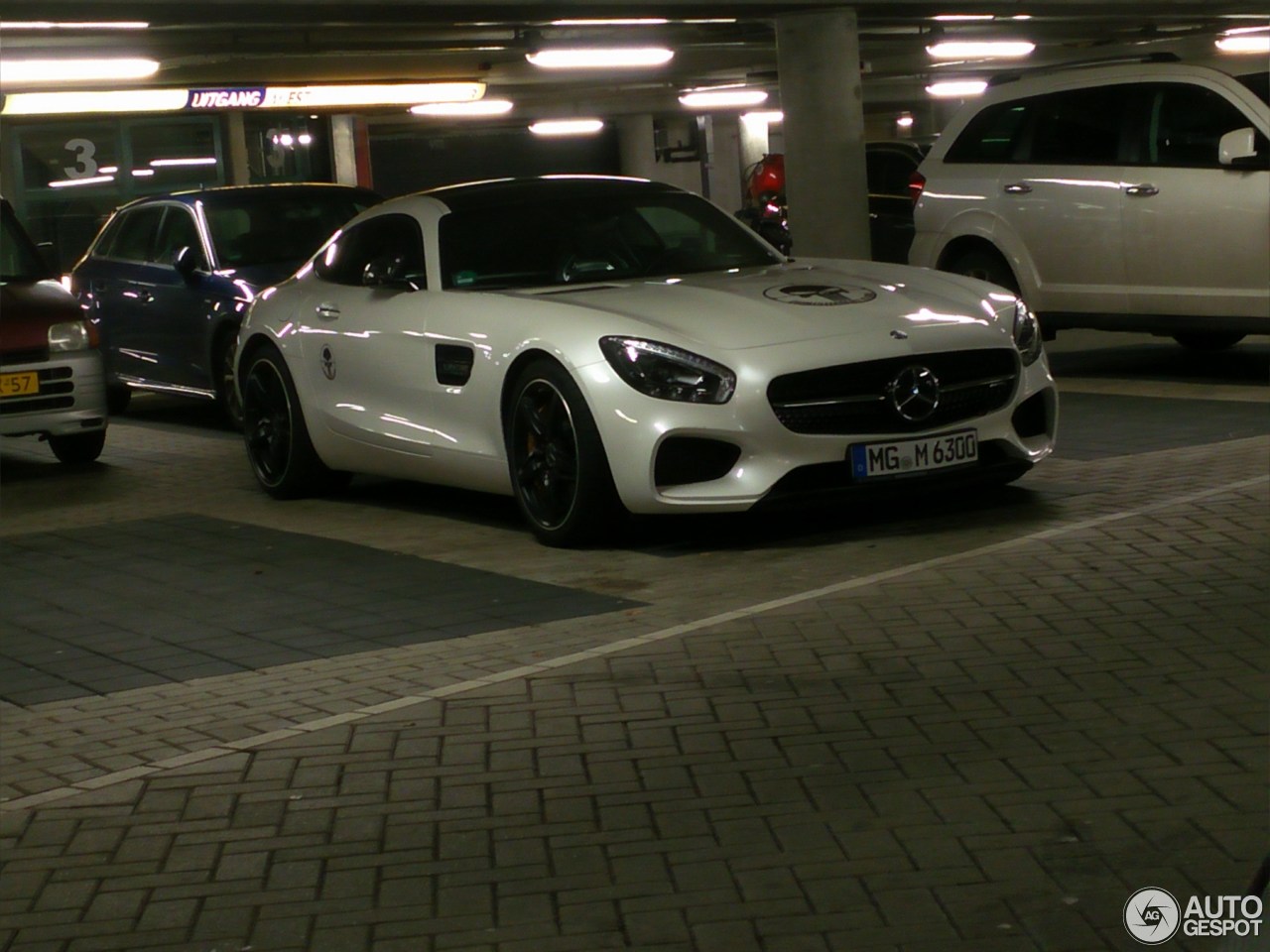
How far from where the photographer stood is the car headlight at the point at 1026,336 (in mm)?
8352

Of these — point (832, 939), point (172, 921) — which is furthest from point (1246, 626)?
point (172, 921)

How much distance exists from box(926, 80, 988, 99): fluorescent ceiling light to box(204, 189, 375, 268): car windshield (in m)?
27.1

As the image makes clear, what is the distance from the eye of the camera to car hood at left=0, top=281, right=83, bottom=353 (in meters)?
11.9

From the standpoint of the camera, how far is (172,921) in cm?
419

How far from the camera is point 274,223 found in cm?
1345

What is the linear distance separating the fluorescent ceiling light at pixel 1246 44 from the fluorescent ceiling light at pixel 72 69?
16.2 meters

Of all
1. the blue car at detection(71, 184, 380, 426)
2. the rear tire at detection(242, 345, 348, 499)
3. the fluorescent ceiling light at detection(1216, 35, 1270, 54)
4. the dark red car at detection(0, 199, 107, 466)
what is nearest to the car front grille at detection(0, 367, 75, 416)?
the dark red car at detection(0, 199, 107, 466)

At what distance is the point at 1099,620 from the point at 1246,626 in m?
0.44

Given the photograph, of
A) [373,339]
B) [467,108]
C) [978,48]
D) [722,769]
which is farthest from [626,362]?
[467,108]

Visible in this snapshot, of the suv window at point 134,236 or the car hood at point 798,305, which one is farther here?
the suv window at point 134,236

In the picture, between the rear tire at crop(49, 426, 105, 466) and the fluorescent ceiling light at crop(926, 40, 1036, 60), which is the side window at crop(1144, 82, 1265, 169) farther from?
the fluorescent ceiling light at crop(926, 40, 1036, 60)

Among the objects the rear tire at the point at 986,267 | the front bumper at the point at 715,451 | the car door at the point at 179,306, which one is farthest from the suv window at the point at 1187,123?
the car door at the point at 179,306

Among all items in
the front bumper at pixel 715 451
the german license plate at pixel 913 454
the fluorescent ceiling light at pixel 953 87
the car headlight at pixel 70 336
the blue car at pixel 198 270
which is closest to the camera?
the front bumper at pixel 715 451

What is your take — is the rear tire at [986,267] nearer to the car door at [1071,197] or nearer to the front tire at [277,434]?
the car door at [1071,197]
